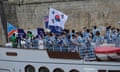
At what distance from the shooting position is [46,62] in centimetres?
1085

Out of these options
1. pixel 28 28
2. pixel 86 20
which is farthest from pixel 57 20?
pixel 28 28

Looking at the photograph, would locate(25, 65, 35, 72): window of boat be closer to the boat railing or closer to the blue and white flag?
the boat railing

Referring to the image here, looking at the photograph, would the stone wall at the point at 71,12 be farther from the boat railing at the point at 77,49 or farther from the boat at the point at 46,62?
the boat railing at the point at 77,49

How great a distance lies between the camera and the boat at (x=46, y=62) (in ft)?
33.3

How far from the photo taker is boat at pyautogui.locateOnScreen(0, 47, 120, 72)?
1015cm

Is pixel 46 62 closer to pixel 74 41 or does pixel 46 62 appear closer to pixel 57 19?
pixel 74 41

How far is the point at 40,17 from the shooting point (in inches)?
1062

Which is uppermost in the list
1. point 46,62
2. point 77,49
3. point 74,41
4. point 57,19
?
point 57,19

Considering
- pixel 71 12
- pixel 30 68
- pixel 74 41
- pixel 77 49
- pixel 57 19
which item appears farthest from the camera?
pixel 71 12

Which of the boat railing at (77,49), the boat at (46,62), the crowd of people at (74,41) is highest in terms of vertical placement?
the crowd of people at (74,41)

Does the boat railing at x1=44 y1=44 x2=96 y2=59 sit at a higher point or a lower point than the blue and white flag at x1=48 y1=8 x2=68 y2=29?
lower

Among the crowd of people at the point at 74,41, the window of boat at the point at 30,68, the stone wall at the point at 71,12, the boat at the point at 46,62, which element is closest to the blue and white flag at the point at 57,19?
the crowd of people at the point at 74,41

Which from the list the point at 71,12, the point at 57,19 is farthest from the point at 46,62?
the point at 71,12

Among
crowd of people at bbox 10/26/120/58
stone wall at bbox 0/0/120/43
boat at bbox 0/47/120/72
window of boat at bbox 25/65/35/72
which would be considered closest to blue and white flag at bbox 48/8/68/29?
crowd of people at bbox 10/26/120/58
